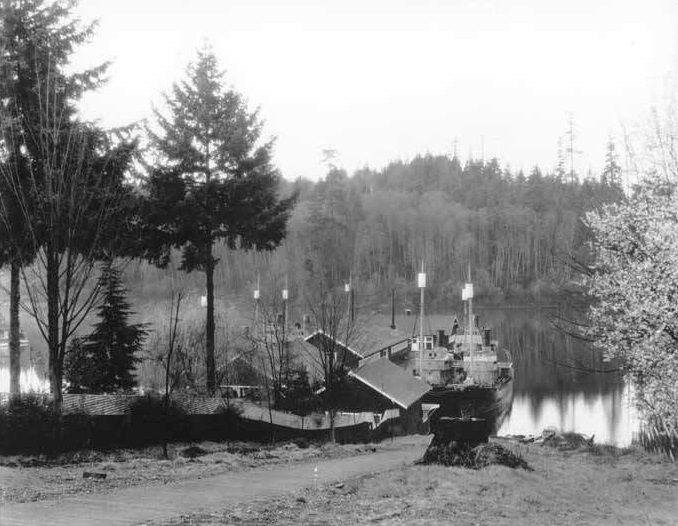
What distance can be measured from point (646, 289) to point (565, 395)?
4280 cm

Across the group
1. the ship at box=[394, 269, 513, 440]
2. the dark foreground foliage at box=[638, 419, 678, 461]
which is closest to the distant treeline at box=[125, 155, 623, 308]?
the ship at box=[394, 269, 513, 440]

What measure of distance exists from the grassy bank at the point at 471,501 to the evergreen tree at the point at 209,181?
1241 cm

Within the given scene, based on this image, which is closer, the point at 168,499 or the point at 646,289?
the point at 168,499

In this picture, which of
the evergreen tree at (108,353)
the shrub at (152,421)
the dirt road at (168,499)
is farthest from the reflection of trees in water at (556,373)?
the dirt road at (168,499)

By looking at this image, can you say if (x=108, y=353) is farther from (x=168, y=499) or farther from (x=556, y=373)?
(x=556, y=373)

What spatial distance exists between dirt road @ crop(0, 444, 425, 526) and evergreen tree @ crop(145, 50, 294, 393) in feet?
34.7

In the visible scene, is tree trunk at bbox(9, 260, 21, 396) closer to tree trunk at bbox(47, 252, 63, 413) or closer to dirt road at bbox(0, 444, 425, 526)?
tree trunk at bbox(47, 252, 63, 413)

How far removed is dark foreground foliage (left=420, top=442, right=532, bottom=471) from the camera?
41.3 feet

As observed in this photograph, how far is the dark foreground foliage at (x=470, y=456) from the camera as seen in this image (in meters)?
12.6

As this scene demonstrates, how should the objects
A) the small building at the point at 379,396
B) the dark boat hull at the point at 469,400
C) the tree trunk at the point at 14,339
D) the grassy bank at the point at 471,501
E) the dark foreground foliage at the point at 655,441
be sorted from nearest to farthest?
the grassy bank at the point at 471,501 → the tree trunk at the point at 14,339 → the dark foreground foliage at the point at 655,441 → the small building at the point at 379,396 → the dark boat hull at the point at 469,400

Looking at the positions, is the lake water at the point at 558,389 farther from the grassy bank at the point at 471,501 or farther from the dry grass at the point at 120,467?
the grassy bank at the point at 471,501

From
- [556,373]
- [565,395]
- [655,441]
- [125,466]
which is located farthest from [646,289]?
[556,373]

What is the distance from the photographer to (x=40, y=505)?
29.7ft

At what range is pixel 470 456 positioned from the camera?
12.7m
